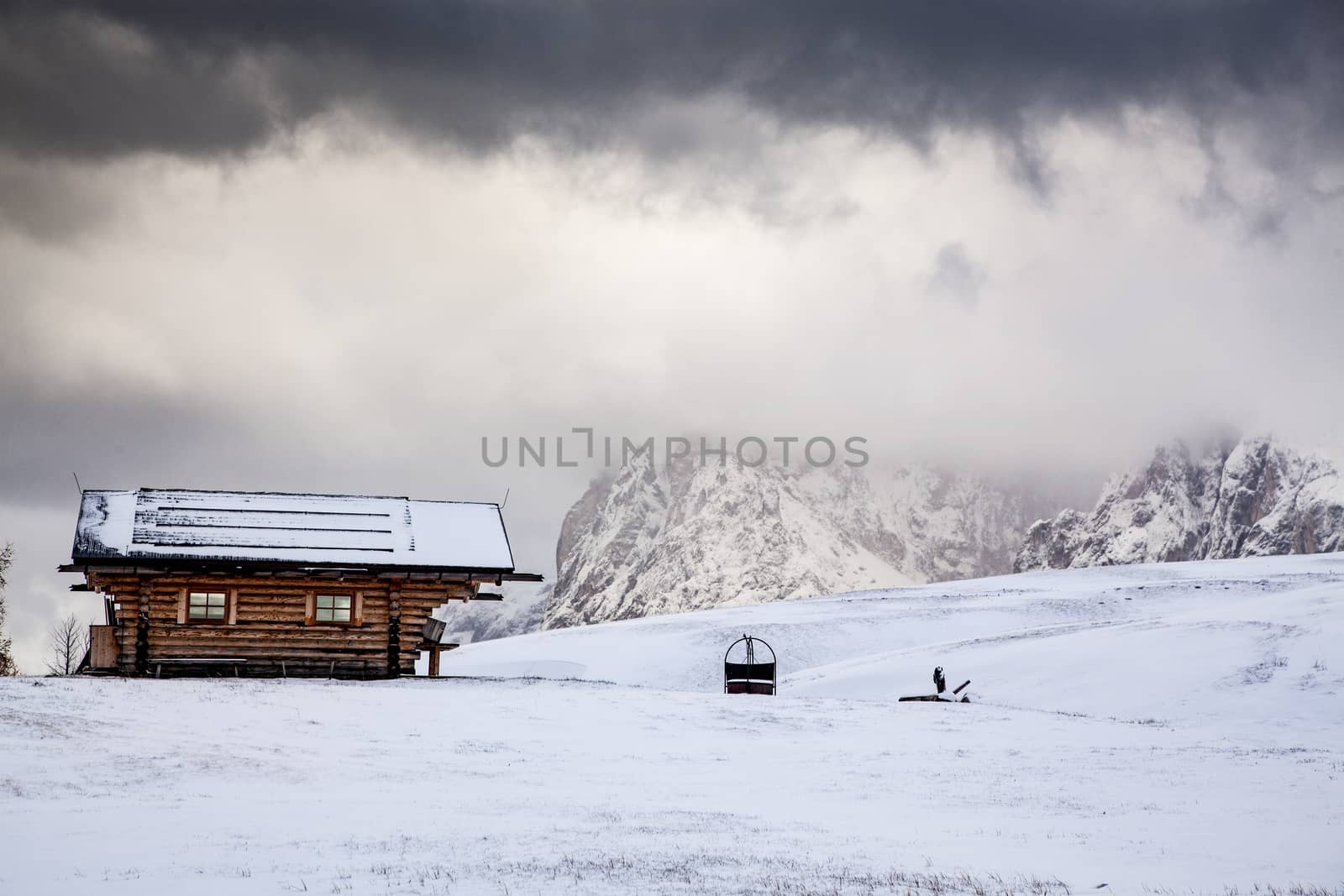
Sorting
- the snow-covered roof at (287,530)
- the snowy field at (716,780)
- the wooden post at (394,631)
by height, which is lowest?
the snowy field at (716,780)

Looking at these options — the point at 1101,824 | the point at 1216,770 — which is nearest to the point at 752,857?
the point at 1101,824

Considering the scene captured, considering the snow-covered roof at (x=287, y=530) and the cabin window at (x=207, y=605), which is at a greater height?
the snow-covered roof at (x=287, y=530)

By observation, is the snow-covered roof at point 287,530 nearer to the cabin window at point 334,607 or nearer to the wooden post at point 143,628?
the wooden post at point 143,628

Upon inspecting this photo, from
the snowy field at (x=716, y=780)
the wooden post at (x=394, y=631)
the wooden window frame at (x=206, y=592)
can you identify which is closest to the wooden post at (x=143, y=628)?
the wooden window frame at (x=206, y=592)

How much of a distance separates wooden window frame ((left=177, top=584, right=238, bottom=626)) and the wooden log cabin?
0.03m

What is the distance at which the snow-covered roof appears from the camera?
36228 mm

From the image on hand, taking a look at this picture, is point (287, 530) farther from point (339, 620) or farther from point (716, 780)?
point (716, 780)

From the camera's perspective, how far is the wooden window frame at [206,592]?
36281 mm

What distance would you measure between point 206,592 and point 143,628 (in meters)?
1.89

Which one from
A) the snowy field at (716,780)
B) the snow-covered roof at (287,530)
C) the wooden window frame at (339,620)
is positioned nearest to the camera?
the snowy field at (716,780)

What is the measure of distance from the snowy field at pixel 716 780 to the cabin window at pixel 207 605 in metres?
4.63

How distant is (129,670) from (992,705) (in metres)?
23.0

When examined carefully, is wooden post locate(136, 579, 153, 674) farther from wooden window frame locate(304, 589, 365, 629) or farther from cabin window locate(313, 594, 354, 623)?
cabin window locate(313, 594, 354, 623)

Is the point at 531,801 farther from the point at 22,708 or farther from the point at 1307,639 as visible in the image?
the point at 1307,639
